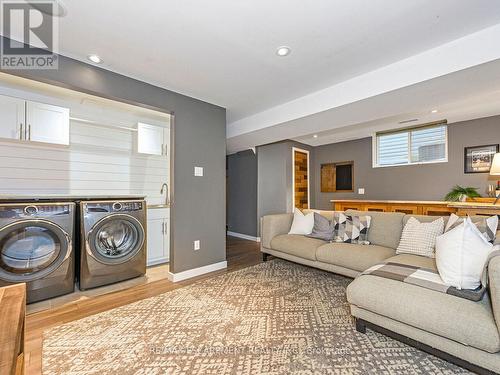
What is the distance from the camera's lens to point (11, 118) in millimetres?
2656

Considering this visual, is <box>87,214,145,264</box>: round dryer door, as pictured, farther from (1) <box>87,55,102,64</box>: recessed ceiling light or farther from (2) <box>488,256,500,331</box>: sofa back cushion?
(2) <box>488,256,500,331</box>: sofa back cushion

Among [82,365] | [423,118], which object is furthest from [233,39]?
[423,118]

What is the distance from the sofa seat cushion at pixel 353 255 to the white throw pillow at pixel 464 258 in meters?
0.78

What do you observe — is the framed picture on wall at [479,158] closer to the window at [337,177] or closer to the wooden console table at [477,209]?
the wooden console table at [477,209]

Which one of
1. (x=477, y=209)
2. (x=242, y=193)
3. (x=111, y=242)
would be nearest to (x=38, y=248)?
(x=111, y=242)

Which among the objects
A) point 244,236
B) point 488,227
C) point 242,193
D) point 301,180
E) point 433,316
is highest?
point 301,180

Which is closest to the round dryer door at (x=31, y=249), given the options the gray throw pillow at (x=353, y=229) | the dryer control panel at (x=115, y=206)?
the dryer control panel at (x=115, y=206)

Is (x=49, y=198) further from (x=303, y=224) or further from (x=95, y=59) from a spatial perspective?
(x=303, y=224)

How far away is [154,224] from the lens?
144 inches

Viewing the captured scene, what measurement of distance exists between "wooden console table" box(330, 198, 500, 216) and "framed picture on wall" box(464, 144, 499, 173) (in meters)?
0.55

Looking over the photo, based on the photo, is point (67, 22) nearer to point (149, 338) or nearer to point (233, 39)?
point (233, 39)

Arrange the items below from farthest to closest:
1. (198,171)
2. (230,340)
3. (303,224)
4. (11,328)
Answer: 1. (303,224)
2. (198,171)
3. (230,340)
4. (11,328)

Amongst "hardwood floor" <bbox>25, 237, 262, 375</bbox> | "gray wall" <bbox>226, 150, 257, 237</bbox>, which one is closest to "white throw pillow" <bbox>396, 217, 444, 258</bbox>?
"hardwood floor" <bbox>25, 237, 262, 375</bbox>

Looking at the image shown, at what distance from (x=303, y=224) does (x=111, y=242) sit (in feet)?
8.45
